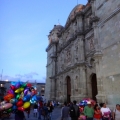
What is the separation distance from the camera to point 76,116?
795 cm

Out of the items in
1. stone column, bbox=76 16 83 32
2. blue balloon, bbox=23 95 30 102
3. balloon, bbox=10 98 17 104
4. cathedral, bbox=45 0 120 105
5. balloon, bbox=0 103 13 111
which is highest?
stone column, bbox=76 16 83 32

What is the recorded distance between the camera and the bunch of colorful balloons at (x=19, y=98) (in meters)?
7.32

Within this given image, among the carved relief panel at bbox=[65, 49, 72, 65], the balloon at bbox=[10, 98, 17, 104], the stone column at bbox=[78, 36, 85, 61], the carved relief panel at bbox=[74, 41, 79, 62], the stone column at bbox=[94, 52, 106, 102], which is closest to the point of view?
the balloon at bbox=[10, 98, 17, 104]

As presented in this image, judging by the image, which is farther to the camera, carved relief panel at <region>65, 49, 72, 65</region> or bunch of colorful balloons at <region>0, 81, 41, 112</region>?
carved relief panel at <region>65, 49, 72, 65</region>

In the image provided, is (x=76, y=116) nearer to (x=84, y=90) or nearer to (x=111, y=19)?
(x=111, y=19)

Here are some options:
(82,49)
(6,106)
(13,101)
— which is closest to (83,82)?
(82,49)

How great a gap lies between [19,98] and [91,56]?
14333 millimetres

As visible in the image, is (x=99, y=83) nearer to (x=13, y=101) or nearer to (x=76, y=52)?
(x=76, y=52)

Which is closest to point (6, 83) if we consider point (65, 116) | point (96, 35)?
point (96, 35)

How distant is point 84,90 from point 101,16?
967 centimetres

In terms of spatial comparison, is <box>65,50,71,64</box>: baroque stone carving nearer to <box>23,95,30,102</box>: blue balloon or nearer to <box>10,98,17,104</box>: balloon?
<box>23,95,30,102</box>: blue balloon

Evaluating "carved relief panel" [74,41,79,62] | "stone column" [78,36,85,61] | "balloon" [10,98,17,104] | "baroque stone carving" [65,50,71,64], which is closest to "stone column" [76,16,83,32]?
"stone column" [78,36,85,61]

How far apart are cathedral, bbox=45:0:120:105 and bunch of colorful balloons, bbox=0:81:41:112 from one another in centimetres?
833

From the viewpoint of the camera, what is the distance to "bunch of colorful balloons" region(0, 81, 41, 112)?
732 cm
